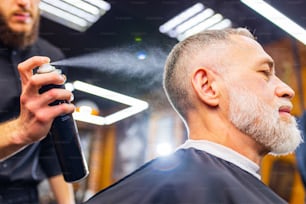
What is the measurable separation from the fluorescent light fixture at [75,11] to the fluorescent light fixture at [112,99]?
0.46 meters

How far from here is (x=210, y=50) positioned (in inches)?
43.0

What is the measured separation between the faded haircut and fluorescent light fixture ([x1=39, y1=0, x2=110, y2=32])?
121 centimetres

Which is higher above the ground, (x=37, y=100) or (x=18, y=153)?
(x=37, y=100)

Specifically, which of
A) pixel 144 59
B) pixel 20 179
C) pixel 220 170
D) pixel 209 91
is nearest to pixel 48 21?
pixel 144 59

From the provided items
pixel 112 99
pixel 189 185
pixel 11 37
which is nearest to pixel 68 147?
pixel 189 185

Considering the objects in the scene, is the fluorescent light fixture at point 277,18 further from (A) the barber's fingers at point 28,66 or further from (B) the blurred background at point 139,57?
(A) the barber's fingers at point 28,66

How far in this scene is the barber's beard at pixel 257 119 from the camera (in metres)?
1.02

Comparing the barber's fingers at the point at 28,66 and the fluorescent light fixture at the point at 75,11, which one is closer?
the barber's fingers at the point at 28,66

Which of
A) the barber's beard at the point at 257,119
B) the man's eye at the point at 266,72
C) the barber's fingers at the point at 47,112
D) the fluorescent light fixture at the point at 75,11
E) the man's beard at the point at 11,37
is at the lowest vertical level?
the fluorescent light fixture at the point at 75,11

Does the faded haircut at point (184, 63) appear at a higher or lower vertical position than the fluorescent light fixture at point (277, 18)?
higher

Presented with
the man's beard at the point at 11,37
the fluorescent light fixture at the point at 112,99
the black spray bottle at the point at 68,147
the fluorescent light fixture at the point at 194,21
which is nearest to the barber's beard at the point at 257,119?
the black spray bottle at the point at 68,147

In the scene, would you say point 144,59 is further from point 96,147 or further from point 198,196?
point 96,147

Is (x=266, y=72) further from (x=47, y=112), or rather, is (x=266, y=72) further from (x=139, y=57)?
(x=139, y=57)

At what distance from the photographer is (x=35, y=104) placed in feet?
2.65
